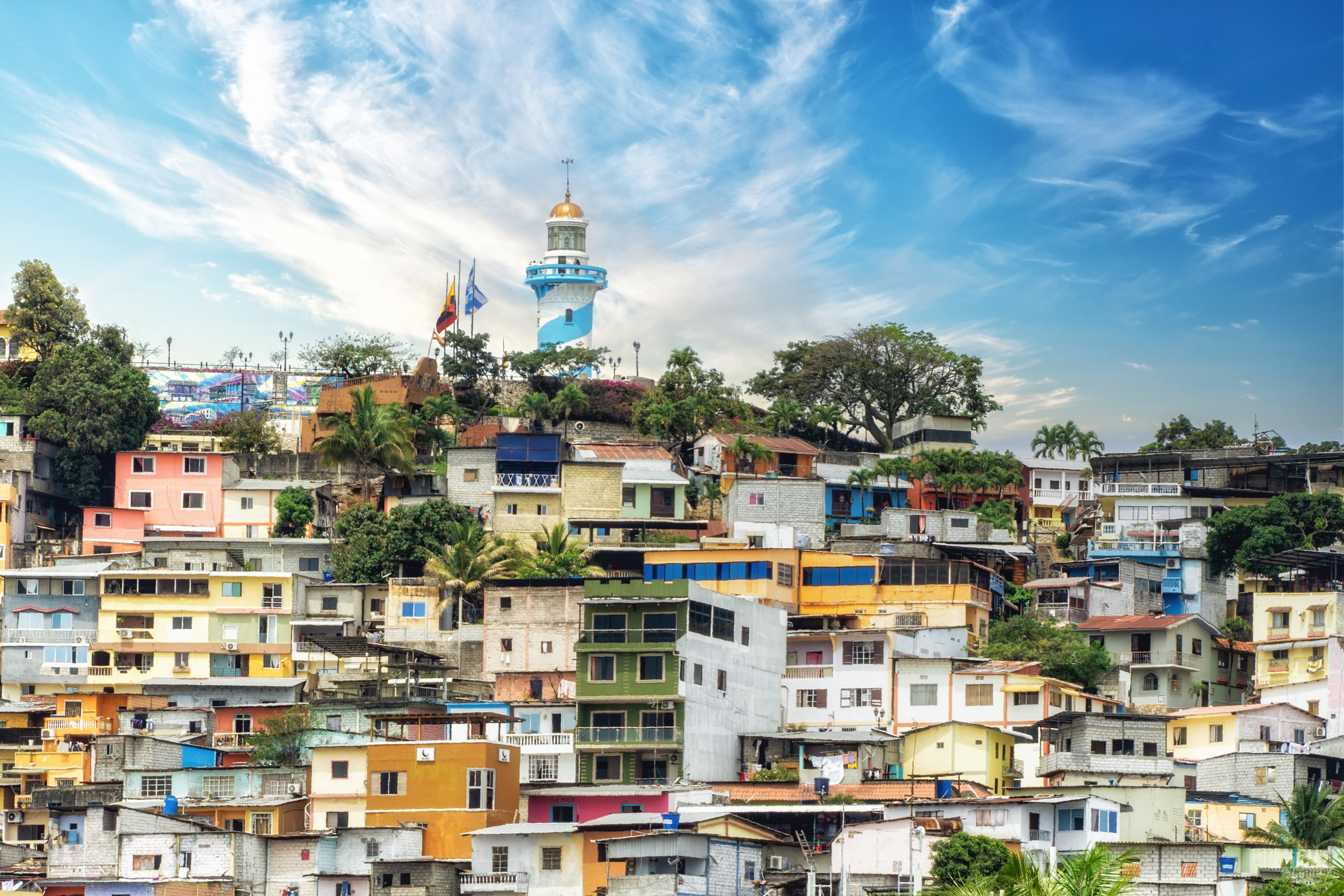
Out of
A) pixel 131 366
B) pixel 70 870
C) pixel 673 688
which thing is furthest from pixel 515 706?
pixel 131 366

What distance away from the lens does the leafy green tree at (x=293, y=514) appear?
6762cm

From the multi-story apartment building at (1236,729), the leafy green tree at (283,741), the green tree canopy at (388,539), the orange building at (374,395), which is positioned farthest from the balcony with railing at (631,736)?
the orange building at (374,395)

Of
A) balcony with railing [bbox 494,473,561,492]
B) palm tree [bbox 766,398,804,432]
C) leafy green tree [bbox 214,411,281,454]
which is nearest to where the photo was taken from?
balcony with railing [bbox 494,473,561,492]

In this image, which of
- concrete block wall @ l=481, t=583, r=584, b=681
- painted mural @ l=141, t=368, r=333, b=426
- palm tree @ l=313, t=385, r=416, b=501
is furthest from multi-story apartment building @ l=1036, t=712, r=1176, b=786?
painted mural @ l=141, t=368, r=333, b=426

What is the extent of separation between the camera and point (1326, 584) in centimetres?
5747

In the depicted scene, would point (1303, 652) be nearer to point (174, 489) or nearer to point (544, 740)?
point (544, 740)

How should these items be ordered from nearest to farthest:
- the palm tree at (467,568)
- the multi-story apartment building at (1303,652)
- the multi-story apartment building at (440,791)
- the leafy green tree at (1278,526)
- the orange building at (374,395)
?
the multi-story apartment building at (440,791)
the multi-story apartment building at (1303,652)
the palm tree at (467,568)
the leafy green tree at (1278,526)
the orange building at (374,395)

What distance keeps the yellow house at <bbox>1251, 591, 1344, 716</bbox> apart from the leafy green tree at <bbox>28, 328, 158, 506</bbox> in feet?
147

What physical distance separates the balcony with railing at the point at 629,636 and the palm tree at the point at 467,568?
9.78m

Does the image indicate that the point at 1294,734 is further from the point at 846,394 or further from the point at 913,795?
the point at 846,394

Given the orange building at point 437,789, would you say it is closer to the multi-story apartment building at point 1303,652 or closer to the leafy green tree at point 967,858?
the leafy green tree at point 967,858

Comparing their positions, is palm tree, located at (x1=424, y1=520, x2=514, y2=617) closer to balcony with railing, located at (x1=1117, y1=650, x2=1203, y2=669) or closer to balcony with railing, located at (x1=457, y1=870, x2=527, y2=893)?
balcony with railing, located at (x1=457, y1=870, x2=527, y2=893)

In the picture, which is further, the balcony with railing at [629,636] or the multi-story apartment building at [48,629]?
the multi-story apartment building at [48,629]

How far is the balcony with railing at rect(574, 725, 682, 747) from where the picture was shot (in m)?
47.8
